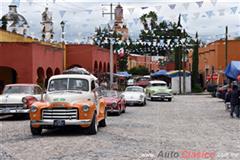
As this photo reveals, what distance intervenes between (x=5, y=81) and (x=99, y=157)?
1238 inches

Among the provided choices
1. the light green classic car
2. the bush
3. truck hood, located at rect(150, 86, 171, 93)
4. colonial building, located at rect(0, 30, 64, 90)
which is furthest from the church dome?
truck hood, located at rect(150, 86, 171, 93)

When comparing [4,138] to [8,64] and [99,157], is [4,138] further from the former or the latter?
[8,64]

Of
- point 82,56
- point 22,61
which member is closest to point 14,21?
point 82,56

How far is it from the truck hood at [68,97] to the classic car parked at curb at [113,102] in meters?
7.93

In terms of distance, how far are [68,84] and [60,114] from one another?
1.84 m

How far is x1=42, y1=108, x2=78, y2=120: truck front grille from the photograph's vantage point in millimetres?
15961

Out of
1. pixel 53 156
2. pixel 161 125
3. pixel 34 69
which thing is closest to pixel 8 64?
pixel 34 69

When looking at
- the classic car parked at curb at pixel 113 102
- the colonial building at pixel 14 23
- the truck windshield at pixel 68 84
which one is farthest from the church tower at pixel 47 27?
the truck windshield at pixel 68 84

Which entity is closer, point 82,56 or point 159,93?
point 159,93

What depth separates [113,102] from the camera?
25.2m

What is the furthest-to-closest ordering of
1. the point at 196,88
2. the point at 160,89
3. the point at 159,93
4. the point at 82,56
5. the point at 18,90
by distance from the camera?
the point at 196,88
the point at 82,56
the point at 160,89
the point at 159,93
the point at 18,90

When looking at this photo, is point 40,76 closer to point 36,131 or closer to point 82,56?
point 82,56

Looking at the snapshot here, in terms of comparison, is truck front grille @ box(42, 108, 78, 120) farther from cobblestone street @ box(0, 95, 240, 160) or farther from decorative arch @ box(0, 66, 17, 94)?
decorative arch @ box(0, 66, 17, 94)

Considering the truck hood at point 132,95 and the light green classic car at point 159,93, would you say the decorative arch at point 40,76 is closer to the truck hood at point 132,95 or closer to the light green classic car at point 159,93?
the light green classic car at point 159,93
